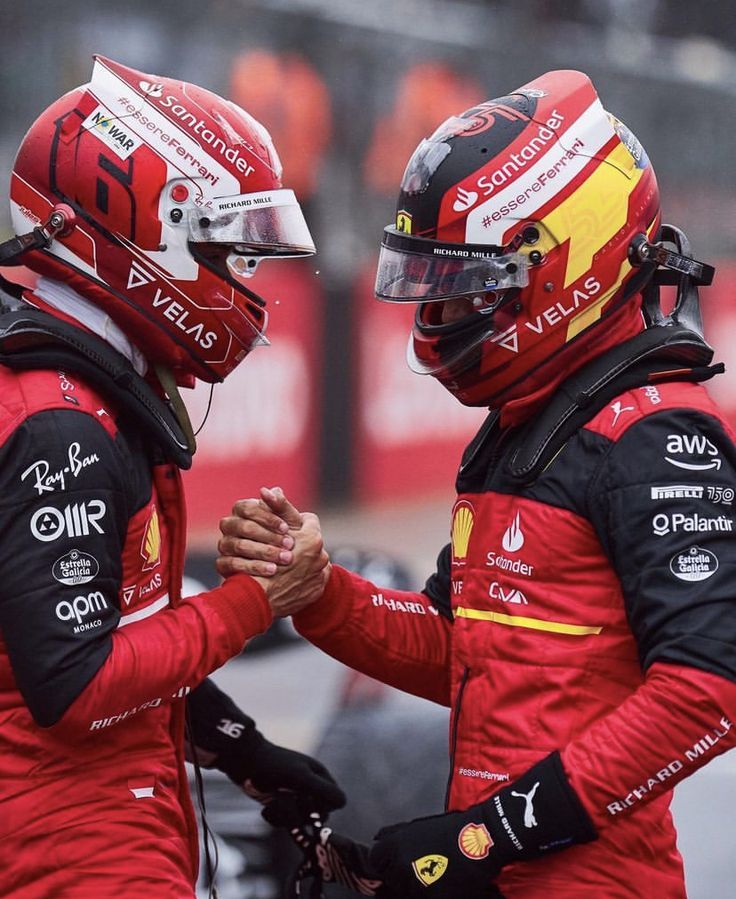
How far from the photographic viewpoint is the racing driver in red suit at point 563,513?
7.22ft

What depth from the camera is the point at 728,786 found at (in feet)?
12.2

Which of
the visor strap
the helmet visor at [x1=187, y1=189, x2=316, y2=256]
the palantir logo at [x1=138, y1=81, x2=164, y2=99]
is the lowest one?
the visor strap

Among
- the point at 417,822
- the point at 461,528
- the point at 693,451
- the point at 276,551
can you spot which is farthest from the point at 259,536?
the point at 693,451

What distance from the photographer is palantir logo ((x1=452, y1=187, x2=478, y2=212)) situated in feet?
8.07

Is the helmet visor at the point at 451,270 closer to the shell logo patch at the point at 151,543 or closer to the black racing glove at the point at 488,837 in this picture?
the shell logo patch at the point at 151,543

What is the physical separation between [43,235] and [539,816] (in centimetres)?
125

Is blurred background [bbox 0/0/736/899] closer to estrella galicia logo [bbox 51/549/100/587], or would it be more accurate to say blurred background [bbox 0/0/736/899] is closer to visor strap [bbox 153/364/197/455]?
visor strap [bbox 153/364/197/455]

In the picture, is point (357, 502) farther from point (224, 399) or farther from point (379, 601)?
point (379, 601)

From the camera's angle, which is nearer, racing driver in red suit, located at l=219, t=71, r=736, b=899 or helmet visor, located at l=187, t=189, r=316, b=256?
racing driver in red suit, located at l=219, t=71, r=736, b=899

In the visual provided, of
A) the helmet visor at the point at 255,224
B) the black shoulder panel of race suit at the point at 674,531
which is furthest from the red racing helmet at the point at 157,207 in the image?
the black shoulder panel of race suit at the point at 674,531

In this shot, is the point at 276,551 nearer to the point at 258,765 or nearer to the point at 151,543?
the point at 151,543

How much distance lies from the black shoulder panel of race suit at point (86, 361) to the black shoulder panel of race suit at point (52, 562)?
11cm

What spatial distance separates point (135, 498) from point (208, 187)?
0.57 meters

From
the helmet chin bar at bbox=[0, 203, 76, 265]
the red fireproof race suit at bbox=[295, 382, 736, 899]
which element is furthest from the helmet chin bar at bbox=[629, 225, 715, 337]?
the helmet chin bar at bbox=[0, 203, 76, 265]
